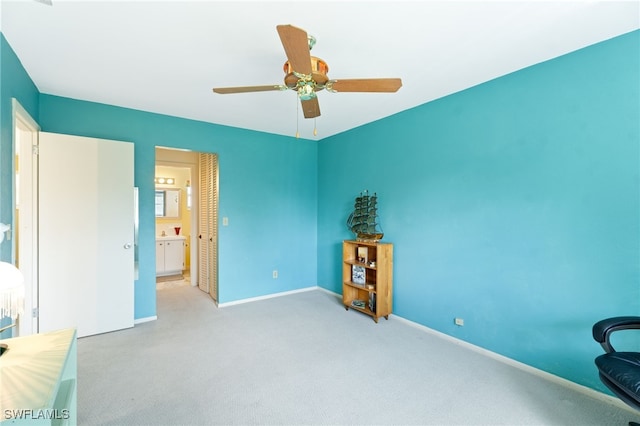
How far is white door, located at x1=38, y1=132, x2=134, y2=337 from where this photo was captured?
2832 millimetres

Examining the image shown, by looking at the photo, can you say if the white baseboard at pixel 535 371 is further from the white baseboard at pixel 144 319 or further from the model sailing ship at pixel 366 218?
the white baseboard at pixel 144 319

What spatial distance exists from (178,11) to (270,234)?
10.4ft

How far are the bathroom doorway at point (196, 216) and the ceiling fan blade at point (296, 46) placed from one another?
2818mm

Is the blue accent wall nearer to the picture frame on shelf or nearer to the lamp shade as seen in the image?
the picture frame on shelf

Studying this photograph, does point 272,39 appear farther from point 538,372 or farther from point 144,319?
point 144,319

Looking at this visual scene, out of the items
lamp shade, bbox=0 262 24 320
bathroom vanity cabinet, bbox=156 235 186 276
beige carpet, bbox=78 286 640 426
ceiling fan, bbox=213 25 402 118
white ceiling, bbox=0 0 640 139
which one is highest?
white ceiling, bbox=0 0 640 139

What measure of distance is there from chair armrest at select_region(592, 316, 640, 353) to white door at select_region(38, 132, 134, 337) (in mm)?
4108

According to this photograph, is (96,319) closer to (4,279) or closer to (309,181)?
(4,279)

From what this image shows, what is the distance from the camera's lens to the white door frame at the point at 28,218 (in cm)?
268

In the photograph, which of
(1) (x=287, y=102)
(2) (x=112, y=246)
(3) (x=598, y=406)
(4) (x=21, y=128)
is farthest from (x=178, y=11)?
(3) (x=598, y=406)

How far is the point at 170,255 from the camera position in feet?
19.4

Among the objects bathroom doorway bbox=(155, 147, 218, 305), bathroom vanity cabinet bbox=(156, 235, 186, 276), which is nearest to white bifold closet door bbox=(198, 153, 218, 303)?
bathroom doorway bbox=(155, 147, 218, 305)

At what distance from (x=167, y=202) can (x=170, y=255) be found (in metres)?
1.20

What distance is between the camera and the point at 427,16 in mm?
1782
